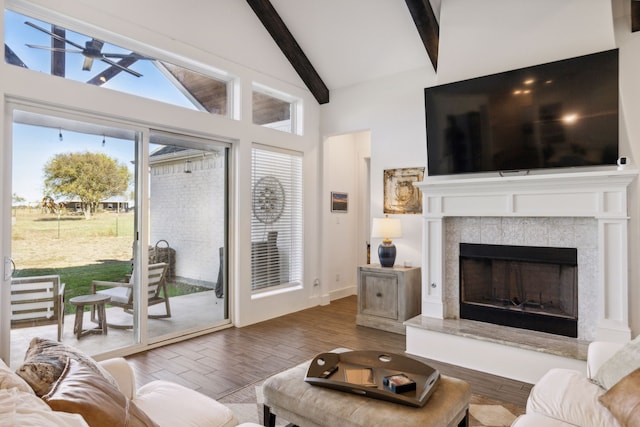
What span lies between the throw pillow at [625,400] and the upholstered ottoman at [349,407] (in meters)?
0.61

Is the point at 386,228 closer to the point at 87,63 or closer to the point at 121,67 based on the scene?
the point at 121,67

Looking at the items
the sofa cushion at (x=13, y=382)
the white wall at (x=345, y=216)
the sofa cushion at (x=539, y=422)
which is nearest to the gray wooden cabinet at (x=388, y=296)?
the white wall at (x=345, y=216)

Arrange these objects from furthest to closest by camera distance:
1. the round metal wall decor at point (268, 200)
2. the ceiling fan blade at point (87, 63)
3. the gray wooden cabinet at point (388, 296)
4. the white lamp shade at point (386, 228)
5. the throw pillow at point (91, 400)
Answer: the round metal wall decor at point (268, 200) → the white lamp shade at point (386, 228) → the gray wooden cabinet at point (388, 296) → the ceiling fan blade at point (87, 63) → the throw pillow at point (91, 400)

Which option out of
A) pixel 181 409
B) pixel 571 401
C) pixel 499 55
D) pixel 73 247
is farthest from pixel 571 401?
pixel 73 247

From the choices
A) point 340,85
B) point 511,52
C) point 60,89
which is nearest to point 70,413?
point 60,89

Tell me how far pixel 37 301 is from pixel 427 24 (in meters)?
4.58

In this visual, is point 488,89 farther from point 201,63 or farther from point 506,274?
point 201,63

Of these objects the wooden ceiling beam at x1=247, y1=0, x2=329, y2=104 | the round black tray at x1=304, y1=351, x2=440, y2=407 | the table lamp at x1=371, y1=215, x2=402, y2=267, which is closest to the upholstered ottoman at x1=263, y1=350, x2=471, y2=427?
the round black tray at x1=304, y1=351, x2=440, y2=407

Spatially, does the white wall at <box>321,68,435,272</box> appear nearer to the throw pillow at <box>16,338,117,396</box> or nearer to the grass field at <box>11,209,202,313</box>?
the grass field at <box>11,209,202,313</box>

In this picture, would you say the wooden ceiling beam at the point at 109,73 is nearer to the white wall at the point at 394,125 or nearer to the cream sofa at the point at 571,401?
the white wall at the point at 394,125

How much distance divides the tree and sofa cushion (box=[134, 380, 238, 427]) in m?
2.19

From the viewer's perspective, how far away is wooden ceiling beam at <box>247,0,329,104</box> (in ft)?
15.6

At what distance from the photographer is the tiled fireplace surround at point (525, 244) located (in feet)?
10.1

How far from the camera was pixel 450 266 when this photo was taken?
4.01 metres
